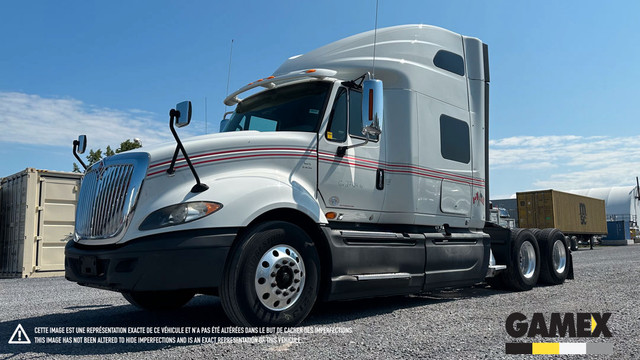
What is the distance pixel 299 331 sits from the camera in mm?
4828

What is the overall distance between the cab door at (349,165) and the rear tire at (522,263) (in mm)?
3343

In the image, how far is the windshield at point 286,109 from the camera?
5.74 meters

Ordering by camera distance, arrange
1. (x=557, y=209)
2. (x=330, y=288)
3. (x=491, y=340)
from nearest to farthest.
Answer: (x=491, y=340) < (x=330, y=288) < (x=557, y=209)

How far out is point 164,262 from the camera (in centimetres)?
434

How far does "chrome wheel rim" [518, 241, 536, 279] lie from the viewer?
867cm

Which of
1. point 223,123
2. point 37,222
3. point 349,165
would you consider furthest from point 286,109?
point 37,222

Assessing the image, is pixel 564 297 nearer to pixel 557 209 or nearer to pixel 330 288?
pixel 330 288

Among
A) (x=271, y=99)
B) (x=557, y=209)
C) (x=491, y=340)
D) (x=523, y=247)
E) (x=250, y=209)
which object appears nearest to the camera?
(x=491, y=340)

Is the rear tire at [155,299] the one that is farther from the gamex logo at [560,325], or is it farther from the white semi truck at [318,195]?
the gamex logo at [560,325]

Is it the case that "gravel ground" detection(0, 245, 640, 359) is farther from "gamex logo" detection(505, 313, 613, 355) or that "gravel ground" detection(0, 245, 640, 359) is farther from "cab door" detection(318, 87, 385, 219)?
"cab door" detection(318, 87, 385, 219)

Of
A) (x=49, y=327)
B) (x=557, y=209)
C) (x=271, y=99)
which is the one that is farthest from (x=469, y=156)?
(x=557, y=209)

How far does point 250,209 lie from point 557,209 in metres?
26.6

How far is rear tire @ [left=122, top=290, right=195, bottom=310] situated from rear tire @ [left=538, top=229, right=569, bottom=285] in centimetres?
616

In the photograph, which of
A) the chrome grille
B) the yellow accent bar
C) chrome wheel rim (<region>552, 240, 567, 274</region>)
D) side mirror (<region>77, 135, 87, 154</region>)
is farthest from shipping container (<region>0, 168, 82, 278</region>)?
the yellow accent bar
